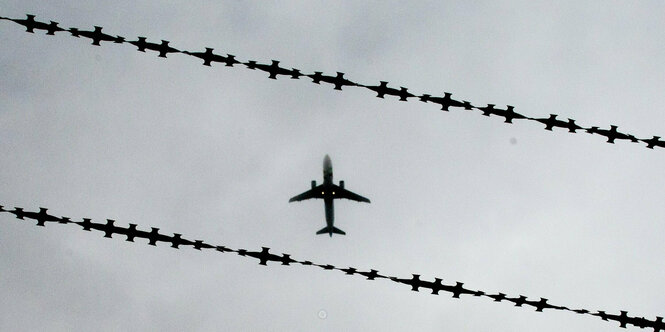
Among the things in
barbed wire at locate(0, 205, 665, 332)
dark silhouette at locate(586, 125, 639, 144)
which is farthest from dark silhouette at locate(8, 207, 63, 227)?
dark silhouette at locate(586, 125, 639, 144)

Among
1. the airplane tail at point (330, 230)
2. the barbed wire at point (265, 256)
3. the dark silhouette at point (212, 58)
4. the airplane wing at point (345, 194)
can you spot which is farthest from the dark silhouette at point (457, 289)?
the airplane tail at point (330, 230)

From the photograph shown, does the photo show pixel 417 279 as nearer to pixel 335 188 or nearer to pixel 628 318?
pixel 628 318

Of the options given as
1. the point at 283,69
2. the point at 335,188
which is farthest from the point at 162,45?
the point at 335,188

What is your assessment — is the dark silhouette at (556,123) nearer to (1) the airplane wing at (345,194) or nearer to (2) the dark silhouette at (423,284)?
(2) the dark silhouette at (423,284)

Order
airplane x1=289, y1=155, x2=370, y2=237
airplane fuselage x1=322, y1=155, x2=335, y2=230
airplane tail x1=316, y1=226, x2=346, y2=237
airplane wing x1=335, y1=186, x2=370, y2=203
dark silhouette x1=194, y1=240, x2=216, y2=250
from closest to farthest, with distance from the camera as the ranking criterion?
dark silhouette x1=194, y1=240, x2=216, y2=250
airplane fuselage x1=322, y1=155, x2=335, y2=230
airplane x1=289, y1=155, x2=370, y2=237
airplane wing x1=335, y1=186, x2=370, y2=203
airplane tail x1=316, y1=226, x2=346, y2=237

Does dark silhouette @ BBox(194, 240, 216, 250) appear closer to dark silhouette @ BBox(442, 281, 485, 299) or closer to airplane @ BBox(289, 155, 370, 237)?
dark silhouette @ BBox(442, 281, 485, 299)

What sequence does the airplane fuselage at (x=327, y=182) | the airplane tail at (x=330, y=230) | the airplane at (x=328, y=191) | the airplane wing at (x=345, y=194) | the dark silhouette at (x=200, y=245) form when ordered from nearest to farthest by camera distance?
the dark silhouette at (x=200, y=245)
the airplane fuselage at (x=327, y=182)
the airplane at (x=328, y=191)
the airplane wing at (x=345, y=194)
the airplane tail at (x=330, y=230)

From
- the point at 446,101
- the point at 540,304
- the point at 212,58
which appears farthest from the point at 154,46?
the point at 540,304
